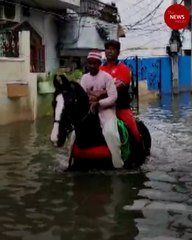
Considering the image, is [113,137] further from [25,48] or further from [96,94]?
[25,48]

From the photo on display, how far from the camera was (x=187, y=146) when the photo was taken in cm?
1133

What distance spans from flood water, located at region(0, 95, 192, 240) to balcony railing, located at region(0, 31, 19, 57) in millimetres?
5713

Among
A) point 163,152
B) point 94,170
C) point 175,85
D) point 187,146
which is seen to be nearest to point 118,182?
point 94,170

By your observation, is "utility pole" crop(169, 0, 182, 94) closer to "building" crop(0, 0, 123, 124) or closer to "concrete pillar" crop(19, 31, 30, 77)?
"building" crop(0, 0, 123, 124)

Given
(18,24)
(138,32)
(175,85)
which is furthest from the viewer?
(138,32)

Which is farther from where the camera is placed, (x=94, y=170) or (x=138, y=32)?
(x=138, y=32)

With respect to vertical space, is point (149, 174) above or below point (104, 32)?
below

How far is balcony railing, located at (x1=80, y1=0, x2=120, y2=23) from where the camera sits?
2757cm

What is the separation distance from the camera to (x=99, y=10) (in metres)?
28.7

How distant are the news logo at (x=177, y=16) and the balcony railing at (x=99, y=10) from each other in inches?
139

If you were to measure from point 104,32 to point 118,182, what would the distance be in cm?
2082

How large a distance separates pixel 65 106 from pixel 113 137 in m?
0.91

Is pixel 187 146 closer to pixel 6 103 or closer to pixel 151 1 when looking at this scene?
pixel 6 103

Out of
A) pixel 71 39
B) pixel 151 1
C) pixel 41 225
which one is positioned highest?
pixel 151 1
